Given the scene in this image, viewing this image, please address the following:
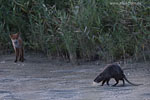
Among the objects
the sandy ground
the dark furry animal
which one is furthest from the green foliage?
the dark furry animal

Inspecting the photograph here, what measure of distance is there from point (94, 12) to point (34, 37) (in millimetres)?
1863

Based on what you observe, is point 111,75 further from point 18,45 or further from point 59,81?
point 18,45

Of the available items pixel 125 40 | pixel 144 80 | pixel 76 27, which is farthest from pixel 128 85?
pixel 76 27

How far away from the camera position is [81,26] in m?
10.7

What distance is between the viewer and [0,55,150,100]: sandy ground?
22.3 ft

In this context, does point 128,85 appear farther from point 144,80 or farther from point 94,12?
point 94,12

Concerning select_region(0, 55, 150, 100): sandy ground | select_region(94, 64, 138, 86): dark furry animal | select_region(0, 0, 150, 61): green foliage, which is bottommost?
select_region(0, 55, 150, 100): sandy ground

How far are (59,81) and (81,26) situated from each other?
7.68 ft

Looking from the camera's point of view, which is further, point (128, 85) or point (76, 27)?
point (76, 27)

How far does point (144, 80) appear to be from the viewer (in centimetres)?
823

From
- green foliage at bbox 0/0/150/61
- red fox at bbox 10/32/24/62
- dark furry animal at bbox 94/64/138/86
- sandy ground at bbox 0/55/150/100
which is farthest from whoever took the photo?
red fox at bbox 10/32/24/62

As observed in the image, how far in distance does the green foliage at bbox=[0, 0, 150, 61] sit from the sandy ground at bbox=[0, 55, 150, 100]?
0.35m

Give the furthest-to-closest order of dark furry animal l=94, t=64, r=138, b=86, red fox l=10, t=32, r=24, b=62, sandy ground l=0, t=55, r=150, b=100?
red fox l=10, t=32, r=24, b=62 → dark furry animal l=94, t=64, r=138, b=86 → sandy ground l=0, t=55, r=150, b=100

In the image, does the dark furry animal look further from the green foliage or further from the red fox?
the red fox
